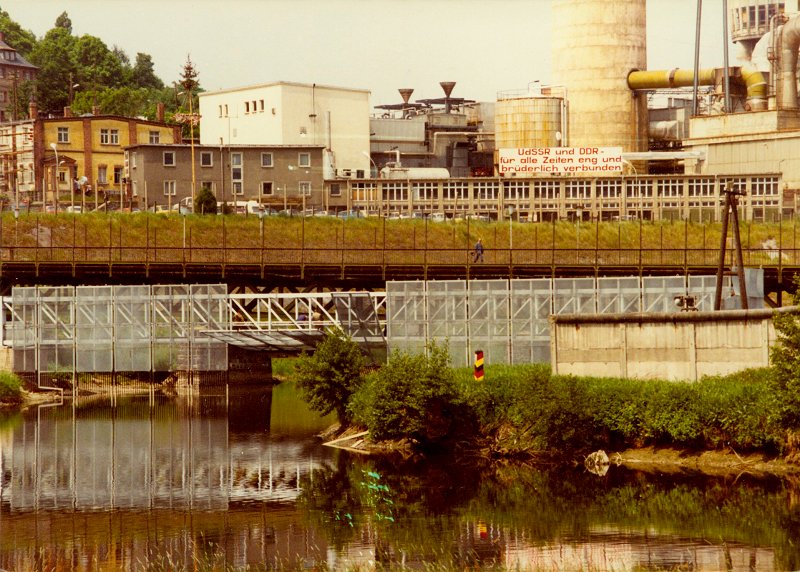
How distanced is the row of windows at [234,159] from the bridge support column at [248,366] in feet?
135

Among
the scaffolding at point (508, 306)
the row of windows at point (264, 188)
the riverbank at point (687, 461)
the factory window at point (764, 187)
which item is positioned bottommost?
the riverbank at point (687, 461)

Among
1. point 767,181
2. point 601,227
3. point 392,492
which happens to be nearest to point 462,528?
point 392,492

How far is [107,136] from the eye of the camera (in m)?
132

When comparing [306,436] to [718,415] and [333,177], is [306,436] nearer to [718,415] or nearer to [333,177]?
[718,415]

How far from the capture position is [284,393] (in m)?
73.9

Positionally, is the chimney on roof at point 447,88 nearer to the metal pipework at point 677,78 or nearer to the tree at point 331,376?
the metal pipework at point 677,78

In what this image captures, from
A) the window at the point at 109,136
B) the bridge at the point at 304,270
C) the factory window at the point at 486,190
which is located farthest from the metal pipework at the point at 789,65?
the window at the point at 109,136

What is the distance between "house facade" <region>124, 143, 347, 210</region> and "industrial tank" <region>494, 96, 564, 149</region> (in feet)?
57.5

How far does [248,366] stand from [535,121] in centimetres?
5549

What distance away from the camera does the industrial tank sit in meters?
125

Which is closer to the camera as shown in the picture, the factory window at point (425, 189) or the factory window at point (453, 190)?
the factory window at point (453, 190)

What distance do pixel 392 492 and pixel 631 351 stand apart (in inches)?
479

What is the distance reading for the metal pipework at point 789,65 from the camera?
116438 mm

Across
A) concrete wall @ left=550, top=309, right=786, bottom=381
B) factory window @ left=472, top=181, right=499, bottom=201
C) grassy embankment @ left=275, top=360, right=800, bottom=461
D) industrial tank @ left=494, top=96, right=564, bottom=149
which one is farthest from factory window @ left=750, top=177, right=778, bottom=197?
grassy embankment @ left=275, top=360, right=800, bottom=461
